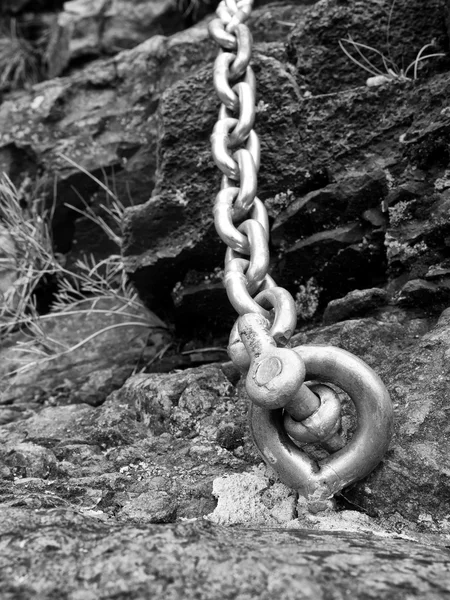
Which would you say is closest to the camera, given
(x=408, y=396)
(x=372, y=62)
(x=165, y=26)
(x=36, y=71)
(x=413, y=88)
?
(x=408, y=396)

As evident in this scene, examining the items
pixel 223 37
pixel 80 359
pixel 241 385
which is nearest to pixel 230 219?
pixel 241 385

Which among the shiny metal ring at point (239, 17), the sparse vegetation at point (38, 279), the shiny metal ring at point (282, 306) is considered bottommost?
the sparse vegetation at point (38, 279)

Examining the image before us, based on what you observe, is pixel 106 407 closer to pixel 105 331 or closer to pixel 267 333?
pixel 267 333

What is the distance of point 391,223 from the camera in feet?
5.24

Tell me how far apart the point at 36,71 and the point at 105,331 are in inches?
107

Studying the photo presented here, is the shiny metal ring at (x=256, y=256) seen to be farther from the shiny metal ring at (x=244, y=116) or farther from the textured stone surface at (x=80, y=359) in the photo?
the textured stone surface at (x=80, y=359)

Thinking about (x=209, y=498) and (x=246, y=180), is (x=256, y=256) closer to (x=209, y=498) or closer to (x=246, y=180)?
→ (x=246, y=180)

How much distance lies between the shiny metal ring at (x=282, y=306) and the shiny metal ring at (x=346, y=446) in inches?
1.6

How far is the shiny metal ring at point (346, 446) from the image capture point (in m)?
1.06

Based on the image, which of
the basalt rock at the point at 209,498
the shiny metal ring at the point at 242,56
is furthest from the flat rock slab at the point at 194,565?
the shiny metal ring at the point at 242,56

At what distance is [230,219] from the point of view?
1.36 metres

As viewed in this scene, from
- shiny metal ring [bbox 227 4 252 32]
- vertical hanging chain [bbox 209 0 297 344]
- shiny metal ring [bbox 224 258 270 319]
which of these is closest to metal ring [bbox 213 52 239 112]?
vertical hanging chain [bbox 209 0 297 344]

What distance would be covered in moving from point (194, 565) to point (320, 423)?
389 millimetres

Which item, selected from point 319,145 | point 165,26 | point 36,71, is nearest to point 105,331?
point 319,145
